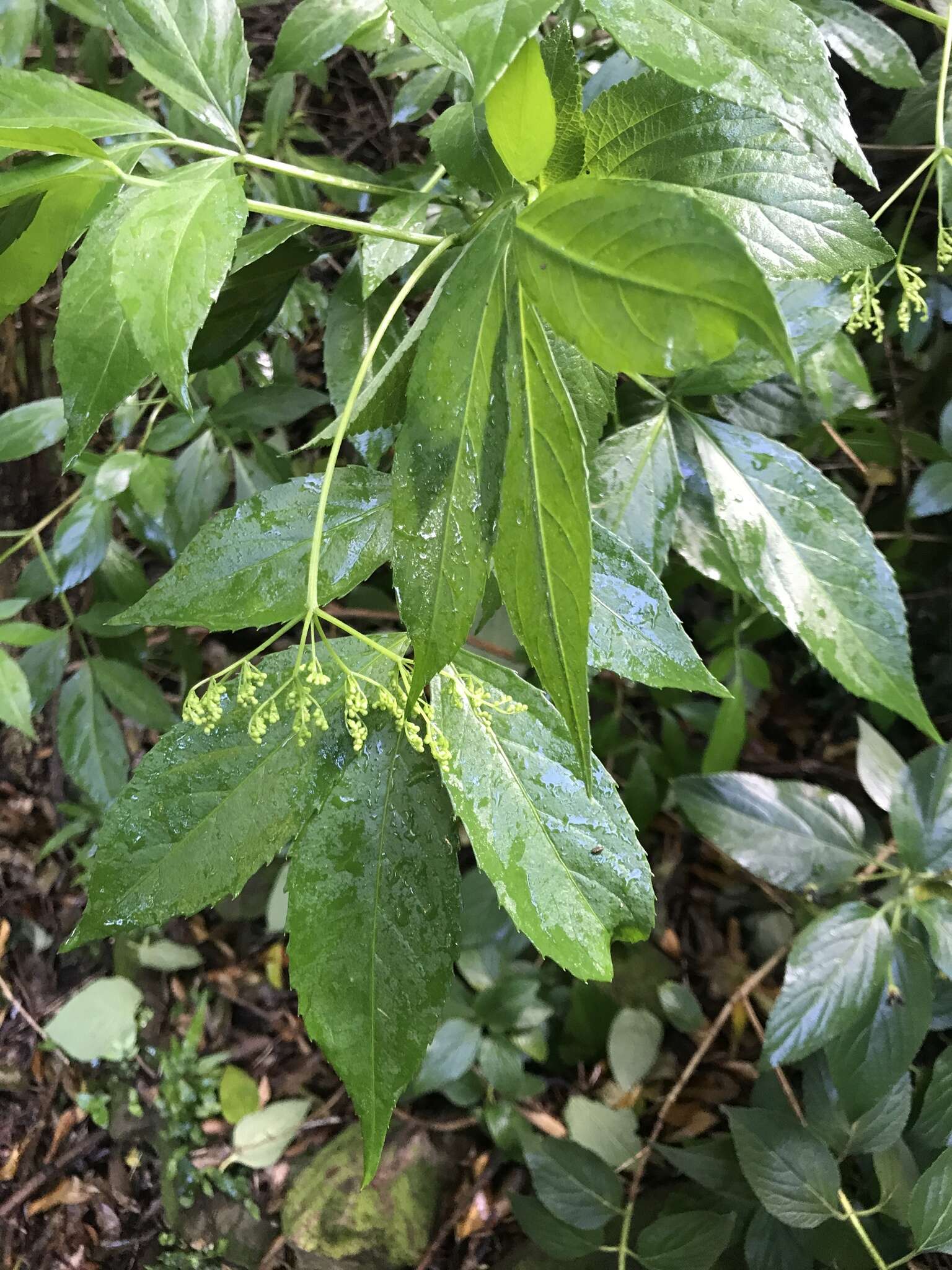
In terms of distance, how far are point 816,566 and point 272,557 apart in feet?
1.50

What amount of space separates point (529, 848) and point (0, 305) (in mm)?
466

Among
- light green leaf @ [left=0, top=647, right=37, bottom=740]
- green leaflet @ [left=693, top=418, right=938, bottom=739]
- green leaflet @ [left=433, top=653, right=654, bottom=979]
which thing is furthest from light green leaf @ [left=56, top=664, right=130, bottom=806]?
green leaflet @ [left=693, top=418, right=938, bottom=739]

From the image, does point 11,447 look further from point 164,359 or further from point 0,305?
point 164,359

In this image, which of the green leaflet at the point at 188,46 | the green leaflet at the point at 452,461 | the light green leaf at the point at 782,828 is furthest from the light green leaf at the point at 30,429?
the light green leaf at the point at 782,828

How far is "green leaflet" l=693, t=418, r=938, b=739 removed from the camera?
2.00ft

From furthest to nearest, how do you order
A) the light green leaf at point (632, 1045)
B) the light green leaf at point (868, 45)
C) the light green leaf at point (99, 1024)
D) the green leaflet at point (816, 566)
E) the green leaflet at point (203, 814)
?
1. the light green leaf at point (99, 1024)
2. the light green leaf at point (632, 1045)
3. the light green leaf at point (868, 45)
4. the green leaflet at point (816, 566)
5. the green leaflet at point (203, 814)

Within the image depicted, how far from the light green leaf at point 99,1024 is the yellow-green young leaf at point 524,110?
1628 millimetres

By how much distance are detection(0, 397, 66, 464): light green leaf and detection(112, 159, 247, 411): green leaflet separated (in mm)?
585

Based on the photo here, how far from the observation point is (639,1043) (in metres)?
1.27

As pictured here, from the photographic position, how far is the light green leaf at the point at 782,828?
37.3 inches

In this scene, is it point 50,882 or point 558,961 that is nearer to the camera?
point 558,961

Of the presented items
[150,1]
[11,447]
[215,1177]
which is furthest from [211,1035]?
[150,1]

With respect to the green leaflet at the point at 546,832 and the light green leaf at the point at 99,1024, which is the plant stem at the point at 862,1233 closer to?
the green leaflet at the point at 546,832

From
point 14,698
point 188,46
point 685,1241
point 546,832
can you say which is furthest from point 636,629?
point 685,1241
